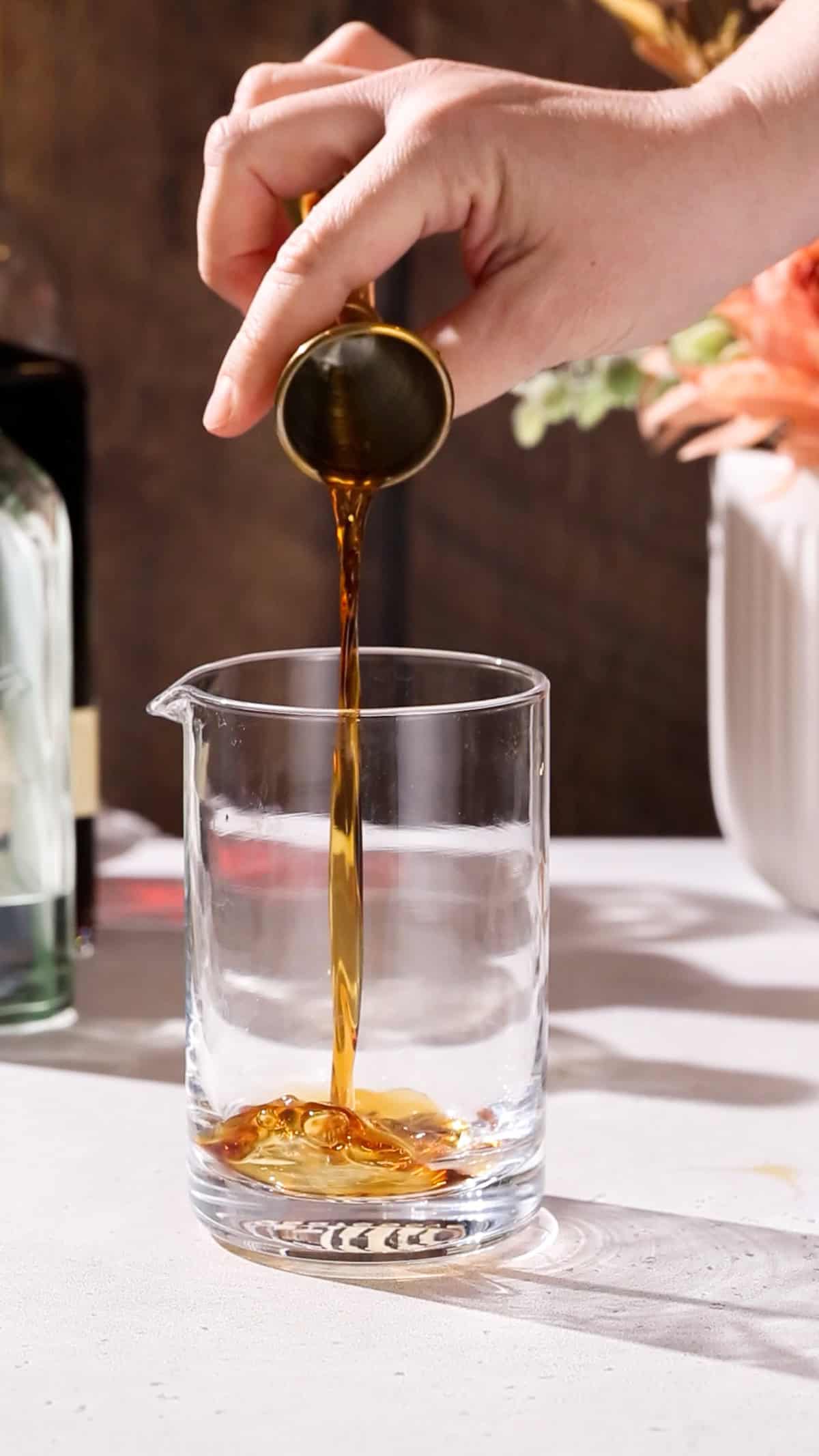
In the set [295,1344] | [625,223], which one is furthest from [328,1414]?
[625,223]

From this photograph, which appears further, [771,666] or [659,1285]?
[771,666]

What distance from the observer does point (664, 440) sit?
3.62 feet

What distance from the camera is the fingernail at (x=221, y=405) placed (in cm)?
73

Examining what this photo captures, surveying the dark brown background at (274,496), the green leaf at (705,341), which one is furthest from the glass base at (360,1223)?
the dark brown background at (274,496)

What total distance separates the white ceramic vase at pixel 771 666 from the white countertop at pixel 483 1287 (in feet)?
0.47

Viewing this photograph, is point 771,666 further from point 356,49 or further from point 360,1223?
point 360,1223

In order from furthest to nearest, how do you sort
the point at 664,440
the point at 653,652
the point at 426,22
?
1. the point at 653,652
2. the point at 426,22
3. the point at 664,440

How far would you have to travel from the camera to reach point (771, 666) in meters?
1.07

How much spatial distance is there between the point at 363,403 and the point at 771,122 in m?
0.23

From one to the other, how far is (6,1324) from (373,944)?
169mm

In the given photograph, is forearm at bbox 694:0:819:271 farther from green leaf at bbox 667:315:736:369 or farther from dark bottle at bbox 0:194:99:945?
dark bottle at bbox 0:194:99:945

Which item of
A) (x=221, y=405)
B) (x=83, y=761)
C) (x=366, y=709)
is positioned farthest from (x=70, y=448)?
(x=366, y=709)

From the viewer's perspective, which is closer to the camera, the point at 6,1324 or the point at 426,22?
the point at 6,1324

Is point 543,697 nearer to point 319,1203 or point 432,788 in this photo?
point 432,788
